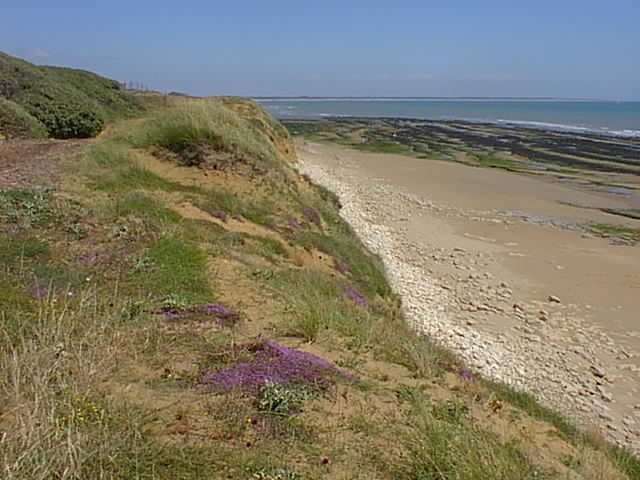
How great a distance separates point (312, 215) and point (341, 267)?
10.2 ft

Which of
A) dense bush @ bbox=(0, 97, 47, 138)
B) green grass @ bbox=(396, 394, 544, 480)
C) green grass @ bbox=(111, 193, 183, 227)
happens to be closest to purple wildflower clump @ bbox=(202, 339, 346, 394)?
green grass @ bbox=(396, 394, 544, 480)

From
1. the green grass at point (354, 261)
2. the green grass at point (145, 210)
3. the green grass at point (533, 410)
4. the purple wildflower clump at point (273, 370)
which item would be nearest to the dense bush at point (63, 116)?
the green grass at point (145, 210)

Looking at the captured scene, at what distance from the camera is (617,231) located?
65.7 ft

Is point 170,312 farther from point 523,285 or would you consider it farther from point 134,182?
point 523,285

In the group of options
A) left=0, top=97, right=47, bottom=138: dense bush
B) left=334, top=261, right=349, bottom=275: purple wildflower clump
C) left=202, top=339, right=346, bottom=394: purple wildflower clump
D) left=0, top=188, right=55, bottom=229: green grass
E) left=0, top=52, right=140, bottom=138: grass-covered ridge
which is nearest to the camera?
left=202, top=339, right=346, bottom=394: purple wildflower clump

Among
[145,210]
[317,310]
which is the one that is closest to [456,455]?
[317,310]

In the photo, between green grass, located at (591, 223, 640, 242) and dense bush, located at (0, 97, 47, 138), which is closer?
dense bush, located at (0, 97, 47, 138)

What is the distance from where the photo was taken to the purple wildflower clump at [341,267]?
402 inches

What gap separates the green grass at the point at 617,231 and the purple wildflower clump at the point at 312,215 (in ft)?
42.9

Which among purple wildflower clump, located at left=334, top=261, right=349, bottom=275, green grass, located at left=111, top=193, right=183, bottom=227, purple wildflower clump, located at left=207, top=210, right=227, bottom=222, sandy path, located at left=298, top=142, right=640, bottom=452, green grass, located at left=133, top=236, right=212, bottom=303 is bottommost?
sandy path, located at left=298, top=142, right=640, bottom=452

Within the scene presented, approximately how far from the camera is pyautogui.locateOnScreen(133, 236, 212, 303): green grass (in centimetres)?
577

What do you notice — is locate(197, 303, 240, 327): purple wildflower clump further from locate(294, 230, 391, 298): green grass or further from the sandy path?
the sandy path

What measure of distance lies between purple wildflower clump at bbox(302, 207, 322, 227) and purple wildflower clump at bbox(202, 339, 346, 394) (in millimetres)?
8128

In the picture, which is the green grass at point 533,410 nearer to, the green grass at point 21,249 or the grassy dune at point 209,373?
the grassy dune at point 209,373
